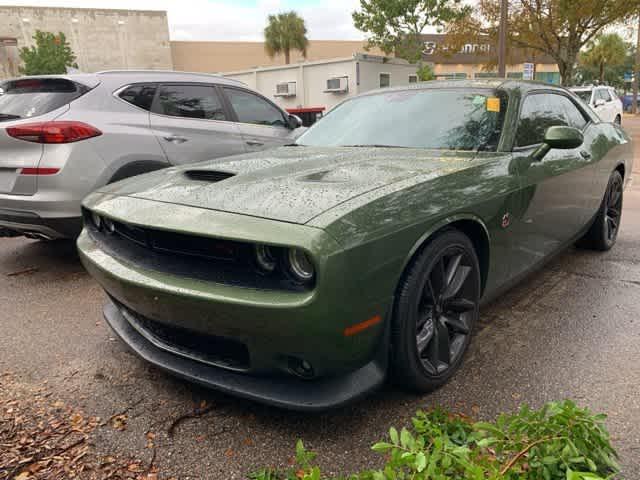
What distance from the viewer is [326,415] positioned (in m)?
2.20

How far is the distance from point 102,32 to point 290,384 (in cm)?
5447

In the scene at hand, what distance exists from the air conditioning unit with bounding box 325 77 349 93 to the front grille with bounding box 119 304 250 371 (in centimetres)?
1741

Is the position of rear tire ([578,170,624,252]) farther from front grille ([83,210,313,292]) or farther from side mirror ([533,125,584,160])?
front grille ([83,210,313,292])

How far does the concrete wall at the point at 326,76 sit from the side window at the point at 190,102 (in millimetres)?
13478

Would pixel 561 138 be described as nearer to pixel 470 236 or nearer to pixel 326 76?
pixel 470 236

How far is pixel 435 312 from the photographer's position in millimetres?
2320

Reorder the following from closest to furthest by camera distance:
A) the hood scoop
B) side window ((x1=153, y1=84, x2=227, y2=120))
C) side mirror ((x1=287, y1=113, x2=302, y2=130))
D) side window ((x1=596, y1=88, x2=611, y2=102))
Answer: the hood scoop
side window ((x1=153, y1=84, x2=227, y2=120))
side mirror ((x1=287, y1=113, x2=302, y2=130))
side window ((x1=596, y1=88, x2=611, y2=102))

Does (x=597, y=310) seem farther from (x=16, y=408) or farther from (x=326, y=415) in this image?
(x=16, y=408)

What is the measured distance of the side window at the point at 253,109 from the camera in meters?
5.25

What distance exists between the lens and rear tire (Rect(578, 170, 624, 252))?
14.0ft

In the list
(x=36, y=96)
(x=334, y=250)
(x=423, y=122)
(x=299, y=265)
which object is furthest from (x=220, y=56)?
(x=334, y=250)

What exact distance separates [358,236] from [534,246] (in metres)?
1.70

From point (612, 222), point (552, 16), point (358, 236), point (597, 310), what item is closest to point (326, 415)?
point (358, 236)

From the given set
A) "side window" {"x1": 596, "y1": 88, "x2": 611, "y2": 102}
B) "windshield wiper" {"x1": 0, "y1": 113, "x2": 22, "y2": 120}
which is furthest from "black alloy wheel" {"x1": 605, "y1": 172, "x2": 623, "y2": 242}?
"side window" {"x1": 596, "y1": 88, "x2": 611, "y2": 102}
